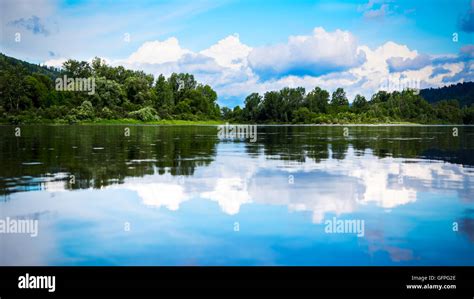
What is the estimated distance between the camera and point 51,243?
9.98 m

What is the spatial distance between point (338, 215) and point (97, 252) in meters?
6.39

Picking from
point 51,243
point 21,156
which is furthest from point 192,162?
point 51,243
